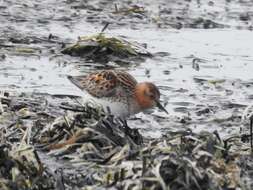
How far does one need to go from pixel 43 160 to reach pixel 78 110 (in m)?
0.91

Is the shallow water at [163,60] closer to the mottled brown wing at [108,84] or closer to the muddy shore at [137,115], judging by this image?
the muddy shore at [137,115]

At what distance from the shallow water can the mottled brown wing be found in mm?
551

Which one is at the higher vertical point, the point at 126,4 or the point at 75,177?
the point at 75,177

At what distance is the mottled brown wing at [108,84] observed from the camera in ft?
28.4

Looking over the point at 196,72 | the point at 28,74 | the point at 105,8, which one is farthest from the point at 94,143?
the point at 105,8

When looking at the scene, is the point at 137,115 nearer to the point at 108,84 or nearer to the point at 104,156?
the point at 108,84

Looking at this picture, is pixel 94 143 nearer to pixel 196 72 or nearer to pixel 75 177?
pixel 75 177

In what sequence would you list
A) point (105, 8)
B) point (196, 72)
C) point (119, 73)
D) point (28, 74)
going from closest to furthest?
point (119, 73), point (28, 74), point (196, 72), point (105, 8)

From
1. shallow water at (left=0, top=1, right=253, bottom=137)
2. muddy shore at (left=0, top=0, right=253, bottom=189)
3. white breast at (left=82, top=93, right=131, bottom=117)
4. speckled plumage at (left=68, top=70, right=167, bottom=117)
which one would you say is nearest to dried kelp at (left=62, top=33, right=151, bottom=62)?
muddy shore at (left=0, top=0, right=253, bottom=189)

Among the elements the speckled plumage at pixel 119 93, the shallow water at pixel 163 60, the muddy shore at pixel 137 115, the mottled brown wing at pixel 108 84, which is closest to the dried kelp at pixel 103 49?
the muddy shore at pixel 137 115

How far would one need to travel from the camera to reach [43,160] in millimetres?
7574

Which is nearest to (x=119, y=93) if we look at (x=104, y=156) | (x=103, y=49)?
(x=104, y=156)

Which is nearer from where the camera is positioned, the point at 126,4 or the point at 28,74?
the point at 28,74

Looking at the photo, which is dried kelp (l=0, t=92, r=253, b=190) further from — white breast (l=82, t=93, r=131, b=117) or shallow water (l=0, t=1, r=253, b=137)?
shallow water (l=0, t=1, r=253, b=137)
